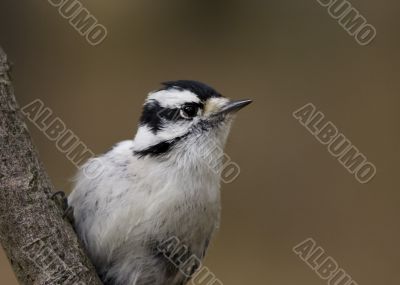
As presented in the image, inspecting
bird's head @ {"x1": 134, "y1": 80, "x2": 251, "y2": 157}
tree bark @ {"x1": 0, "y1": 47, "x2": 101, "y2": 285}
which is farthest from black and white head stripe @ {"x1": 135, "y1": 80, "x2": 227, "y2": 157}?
tree bark @ {"x1": 0, "y1": 47, "x2": 101, "y2": 285}

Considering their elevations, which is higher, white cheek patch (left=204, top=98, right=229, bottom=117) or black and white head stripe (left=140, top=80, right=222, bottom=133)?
white cheek patch (left=204, top=98, right=229, bottom=117)

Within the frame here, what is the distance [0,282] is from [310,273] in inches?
72.9

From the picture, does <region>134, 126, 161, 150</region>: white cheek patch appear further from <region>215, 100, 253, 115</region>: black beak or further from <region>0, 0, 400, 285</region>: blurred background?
<region>0, 0, 400, 285</region>: blurred background

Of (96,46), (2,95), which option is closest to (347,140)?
(96,46)

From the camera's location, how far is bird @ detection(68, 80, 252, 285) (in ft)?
8.83

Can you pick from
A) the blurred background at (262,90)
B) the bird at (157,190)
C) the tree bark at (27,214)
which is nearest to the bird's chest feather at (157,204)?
the bird at (157,190)

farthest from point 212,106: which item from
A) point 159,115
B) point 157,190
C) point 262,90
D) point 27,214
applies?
point 262,90

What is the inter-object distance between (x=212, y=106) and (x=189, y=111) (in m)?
0.09

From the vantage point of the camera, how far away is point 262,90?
4.73 metres

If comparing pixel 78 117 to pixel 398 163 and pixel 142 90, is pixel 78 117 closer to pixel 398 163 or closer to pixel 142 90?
pixel 142 90

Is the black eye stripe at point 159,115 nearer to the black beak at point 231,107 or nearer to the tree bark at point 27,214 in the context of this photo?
the black beak at point 231,107

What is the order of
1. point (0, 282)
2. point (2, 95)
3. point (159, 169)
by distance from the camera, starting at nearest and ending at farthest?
point (2, 95) → point (159, 169) → point (0, 282)

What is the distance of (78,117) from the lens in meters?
4.69

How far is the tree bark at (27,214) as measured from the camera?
85.9 inches
